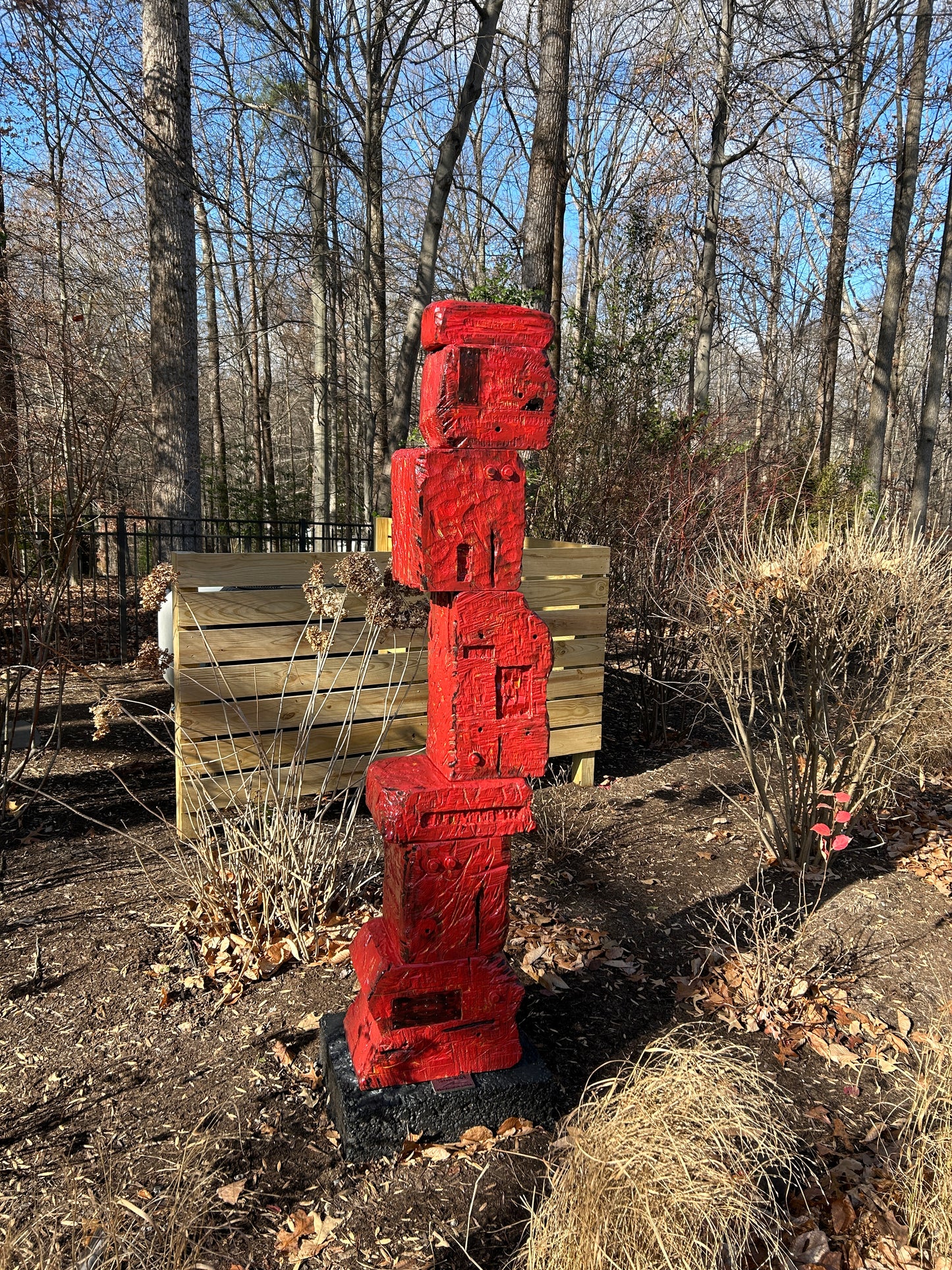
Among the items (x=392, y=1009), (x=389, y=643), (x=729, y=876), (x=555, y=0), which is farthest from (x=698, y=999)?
(x=555, y=0)

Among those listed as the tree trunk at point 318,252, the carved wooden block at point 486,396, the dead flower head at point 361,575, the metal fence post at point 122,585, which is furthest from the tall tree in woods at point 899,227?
the carved wooden block at point 486,396

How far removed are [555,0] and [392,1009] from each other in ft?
29.1

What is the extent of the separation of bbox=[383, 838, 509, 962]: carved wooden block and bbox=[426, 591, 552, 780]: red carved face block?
226 mm

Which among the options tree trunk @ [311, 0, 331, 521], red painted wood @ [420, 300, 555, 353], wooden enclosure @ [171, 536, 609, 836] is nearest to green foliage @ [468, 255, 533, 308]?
tree trunk @ [311, 0, 331, 521]

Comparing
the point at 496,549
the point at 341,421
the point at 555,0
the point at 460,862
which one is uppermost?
the point at 555,0

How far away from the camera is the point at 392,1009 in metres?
2.09

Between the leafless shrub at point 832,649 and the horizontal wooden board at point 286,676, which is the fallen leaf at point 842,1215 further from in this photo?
the horizontal wooden board at point 286,676

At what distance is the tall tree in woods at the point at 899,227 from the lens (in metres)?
12.3

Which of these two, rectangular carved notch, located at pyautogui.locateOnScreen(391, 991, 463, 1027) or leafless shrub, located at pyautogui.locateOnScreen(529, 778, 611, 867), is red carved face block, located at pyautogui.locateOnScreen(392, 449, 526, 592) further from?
leafless shrub, located at pyautogui.locateOnScreen(529, 778, 611, 867)

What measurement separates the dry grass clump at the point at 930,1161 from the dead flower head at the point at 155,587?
8.92 feet

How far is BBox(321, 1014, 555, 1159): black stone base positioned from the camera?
2.08 m

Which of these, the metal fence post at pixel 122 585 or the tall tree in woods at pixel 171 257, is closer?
the tall tree in woods at pixel 171 257

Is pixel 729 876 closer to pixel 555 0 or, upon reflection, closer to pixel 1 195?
pixel 555 0

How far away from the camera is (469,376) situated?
6.31 feet
